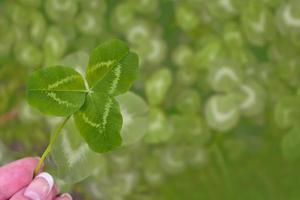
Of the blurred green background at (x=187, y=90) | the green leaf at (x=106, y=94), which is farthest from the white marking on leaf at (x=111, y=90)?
the blurred green background at (x=187, y=90)

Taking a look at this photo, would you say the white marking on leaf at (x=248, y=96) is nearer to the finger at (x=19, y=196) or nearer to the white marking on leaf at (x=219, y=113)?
the white marking on leaf at (x=219, y=113)

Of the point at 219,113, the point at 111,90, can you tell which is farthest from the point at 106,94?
the point at 219,113

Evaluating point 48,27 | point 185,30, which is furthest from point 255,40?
point 48,27

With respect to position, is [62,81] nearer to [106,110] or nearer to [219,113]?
[106,110]

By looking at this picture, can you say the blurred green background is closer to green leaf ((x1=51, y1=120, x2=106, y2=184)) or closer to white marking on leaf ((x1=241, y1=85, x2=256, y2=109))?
white marking on leaf ((x1=241, y1=85, x2=256, y2=109))

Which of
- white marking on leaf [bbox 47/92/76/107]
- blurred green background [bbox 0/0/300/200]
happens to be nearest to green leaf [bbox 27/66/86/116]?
white marking on leaf [bbox 47/92/76/107]

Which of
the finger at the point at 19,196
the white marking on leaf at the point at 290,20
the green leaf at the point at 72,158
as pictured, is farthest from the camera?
the white marking on leaf at the point at 290,20
